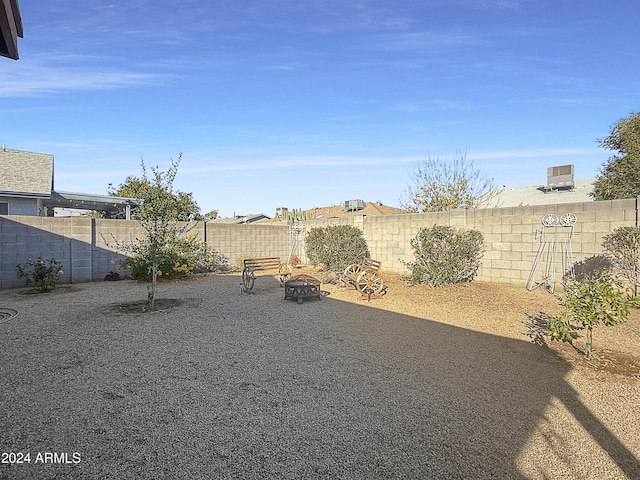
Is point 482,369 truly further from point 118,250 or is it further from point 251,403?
point 118,250

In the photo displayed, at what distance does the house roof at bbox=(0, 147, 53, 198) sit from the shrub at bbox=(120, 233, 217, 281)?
21.8 feet

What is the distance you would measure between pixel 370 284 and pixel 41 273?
376 inches

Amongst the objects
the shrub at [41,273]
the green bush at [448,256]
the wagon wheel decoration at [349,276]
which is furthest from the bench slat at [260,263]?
the shrub at [41,273]

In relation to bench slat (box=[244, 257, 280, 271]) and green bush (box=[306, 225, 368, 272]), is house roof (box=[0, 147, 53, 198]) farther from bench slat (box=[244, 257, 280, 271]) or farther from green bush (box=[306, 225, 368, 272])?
green bush (box=[306, 225, 368, 272])

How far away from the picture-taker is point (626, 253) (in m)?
7.42

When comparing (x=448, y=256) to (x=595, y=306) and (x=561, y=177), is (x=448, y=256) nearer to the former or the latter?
(x=595, y=306)

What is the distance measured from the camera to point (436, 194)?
2112cm

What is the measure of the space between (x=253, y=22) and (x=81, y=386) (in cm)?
1007

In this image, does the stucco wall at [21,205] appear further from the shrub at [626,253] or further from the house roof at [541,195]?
the house roof at [541,195]

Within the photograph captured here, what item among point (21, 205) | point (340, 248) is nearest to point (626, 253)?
point (340, 248)

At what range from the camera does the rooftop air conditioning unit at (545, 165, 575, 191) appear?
22.3 metres

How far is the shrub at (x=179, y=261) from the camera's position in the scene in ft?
39.7

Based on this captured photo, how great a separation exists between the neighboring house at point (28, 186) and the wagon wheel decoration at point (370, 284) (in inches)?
479

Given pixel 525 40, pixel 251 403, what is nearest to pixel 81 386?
pixel 251 403
